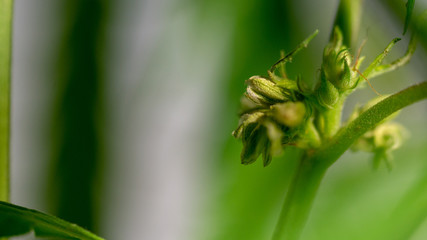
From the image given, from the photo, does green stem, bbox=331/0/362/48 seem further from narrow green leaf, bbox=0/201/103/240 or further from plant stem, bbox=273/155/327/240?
narrow green leaf, bbox=0/201/103/240

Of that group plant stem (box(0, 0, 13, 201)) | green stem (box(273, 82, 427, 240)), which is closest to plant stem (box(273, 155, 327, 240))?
green stem (box(273, 82, 427, 240))

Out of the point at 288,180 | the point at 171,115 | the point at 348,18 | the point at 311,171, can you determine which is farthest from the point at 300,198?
the point at 171,115

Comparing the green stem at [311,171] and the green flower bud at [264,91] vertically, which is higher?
the green flower bud at [264,91]

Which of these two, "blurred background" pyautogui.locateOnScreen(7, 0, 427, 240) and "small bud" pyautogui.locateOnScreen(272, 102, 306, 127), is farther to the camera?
"blurred background" pyautogui.locateOnScreen(7, 0, 427, 240)

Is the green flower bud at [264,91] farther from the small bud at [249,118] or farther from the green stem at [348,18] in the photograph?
the green stem at [348,18]

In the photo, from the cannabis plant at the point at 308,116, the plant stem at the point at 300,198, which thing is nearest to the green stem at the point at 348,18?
the cannabis plant at the point at 308,116

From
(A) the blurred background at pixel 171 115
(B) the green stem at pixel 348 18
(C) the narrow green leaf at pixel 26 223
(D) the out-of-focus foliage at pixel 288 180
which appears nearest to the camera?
(C) the narrow green leaf at pixel 26 223

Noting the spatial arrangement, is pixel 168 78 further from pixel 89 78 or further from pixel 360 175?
pixel 360 175

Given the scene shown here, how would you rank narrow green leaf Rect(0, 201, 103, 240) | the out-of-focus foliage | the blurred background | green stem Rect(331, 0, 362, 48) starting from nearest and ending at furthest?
narrow green leaf Rect(0, 201, 103, 240) < green stem Rect(331, 0, 362, 48) < the out-of-focus foliage < the blurred background
